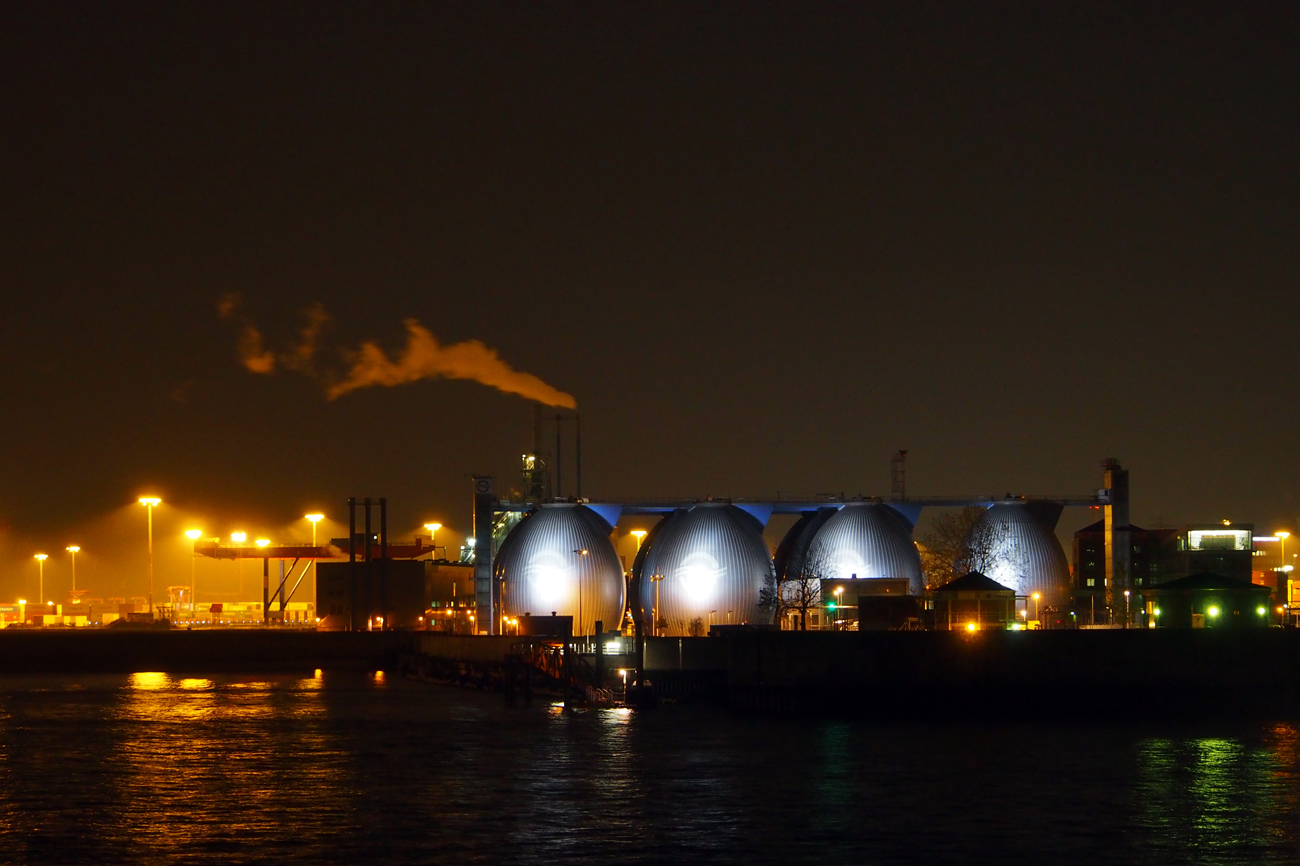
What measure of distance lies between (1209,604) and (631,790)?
128 feet

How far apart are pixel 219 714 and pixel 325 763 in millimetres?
20622

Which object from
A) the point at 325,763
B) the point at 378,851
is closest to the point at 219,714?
the point at 325,763

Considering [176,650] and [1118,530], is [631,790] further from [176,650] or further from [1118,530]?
[176,650]

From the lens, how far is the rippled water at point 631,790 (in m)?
38.6

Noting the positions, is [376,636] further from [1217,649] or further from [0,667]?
[1217,649]

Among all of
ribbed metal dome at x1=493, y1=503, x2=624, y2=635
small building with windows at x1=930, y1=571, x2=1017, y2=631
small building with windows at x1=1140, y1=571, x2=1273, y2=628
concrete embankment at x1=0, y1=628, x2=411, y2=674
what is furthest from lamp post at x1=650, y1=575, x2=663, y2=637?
small building with windows at x1=1140, y1=571, x2=1273, y2=628

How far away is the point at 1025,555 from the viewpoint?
348ft

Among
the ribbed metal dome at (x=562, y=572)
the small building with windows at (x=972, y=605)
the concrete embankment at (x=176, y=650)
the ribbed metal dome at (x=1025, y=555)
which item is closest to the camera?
the small building with windows at (x=972, y=605)

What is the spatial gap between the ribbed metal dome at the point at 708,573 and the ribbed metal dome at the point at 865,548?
12.7 ft

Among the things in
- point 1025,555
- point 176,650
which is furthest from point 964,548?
point 176,650

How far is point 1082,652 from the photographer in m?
69.3

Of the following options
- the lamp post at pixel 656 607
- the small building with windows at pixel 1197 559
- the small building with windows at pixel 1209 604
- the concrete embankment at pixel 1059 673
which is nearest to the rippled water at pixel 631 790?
the concrete embankment at pixel 1059 673

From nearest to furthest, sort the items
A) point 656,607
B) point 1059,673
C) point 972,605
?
point 1059,673
point 972,605
point 656,607

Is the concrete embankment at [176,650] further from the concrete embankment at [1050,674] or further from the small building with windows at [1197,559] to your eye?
the concrete embankment at [1050,674]
